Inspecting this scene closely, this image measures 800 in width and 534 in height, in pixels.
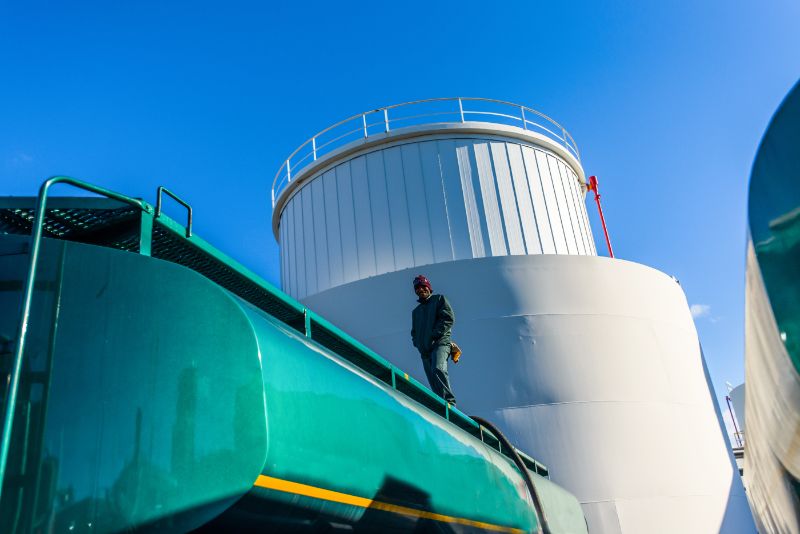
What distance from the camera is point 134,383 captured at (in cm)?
213

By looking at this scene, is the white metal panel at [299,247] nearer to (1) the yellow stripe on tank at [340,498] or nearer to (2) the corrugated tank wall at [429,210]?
(2) the corrugated tank wall at [429,210]

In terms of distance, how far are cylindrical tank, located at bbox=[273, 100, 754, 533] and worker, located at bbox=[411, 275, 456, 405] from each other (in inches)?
111

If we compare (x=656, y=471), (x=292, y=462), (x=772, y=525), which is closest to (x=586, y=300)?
(x=656, y=471)

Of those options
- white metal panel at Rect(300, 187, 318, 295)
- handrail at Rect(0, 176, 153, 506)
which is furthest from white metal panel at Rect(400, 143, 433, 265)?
handrail at Rect(0, 176, 153, 506)

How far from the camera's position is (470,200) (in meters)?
11.6

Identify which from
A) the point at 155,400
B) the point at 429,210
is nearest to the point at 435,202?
the point at 429,210

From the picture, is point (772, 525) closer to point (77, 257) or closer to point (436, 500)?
point (436, 500)

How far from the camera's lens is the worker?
6.38 metres

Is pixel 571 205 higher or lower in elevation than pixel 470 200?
higher

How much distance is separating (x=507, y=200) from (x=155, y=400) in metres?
10.4

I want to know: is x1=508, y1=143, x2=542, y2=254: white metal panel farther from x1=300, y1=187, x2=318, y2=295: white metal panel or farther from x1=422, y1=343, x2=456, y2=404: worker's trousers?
x1=422, y1=343, x2=456, y2=404: worker's trousers

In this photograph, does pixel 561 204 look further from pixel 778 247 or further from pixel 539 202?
pixel 778 247

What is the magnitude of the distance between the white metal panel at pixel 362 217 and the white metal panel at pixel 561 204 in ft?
12.6

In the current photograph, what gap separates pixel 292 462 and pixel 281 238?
39.5ft
